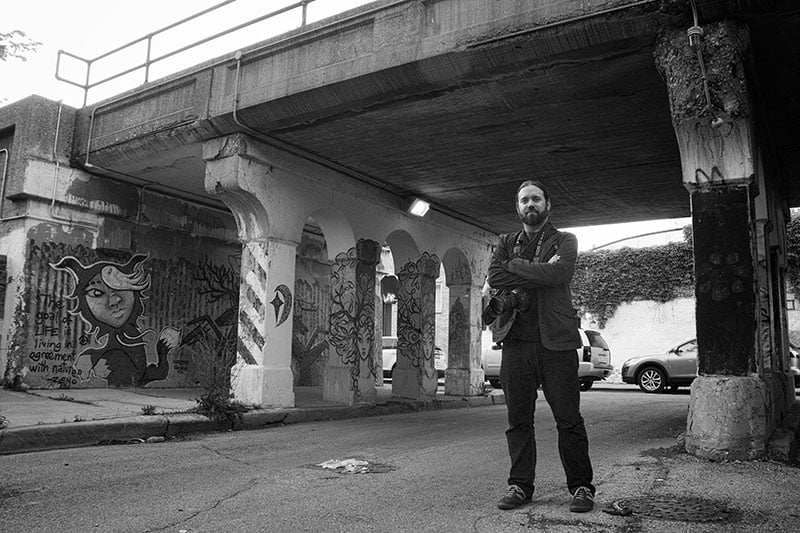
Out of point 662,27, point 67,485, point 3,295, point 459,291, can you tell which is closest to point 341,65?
point 662,27

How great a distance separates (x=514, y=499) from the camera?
3756mm

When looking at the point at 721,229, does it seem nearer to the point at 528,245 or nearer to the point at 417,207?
the point at 528,245

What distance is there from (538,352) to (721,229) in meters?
2.87

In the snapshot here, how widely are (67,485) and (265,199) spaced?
532cm

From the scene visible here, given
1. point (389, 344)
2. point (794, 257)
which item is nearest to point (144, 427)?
point (389, 344)

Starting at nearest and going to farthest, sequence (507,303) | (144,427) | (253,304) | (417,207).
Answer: (507,303)
(144,427)
(253,304)
(417,207)

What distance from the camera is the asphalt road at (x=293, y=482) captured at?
3.61 metres

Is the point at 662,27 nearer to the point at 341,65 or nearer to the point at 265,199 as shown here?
the point at 341,65

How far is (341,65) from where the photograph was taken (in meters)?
7.54

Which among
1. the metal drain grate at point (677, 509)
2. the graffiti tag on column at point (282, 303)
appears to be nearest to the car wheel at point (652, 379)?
the graffiti tag on column at point (282, 303)

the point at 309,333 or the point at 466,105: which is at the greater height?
the point at 466,105

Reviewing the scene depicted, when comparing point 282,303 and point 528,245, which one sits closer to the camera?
point 528,245

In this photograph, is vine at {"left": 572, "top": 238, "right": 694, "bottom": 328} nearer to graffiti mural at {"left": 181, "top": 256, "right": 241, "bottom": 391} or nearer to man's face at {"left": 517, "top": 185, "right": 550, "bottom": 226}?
graffiti mural at {"left": 181, "top": 256, "right": 241, "bottom": 391}

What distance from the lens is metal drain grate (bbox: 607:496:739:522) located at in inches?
139
